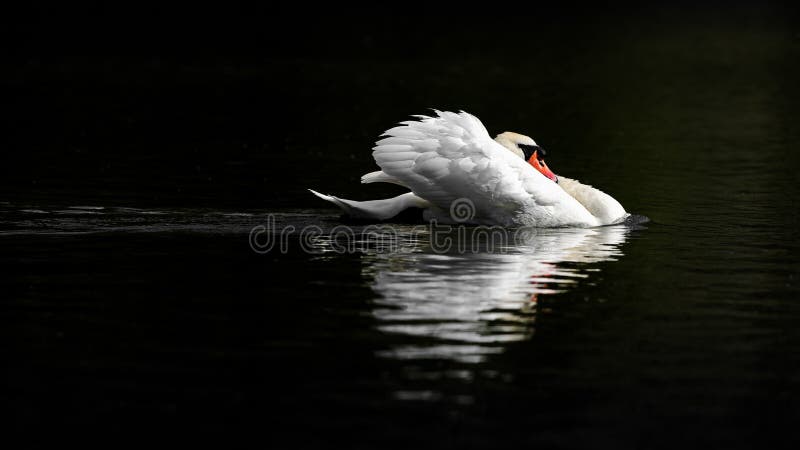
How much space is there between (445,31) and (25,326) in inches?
2136

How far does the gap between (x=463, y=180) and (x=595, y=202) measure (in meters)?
2.24

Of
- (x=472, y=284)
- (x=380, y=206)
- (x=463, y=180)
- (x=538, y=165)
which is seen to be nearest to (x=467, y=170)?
(x=463, y=180)

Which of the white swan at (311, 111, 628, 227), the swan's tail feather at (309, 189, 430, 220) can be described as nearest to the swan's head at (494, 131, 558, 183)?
the white swan at (311, 111, 628, 227)

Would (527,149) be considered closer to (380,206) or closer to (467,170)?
(467,170)

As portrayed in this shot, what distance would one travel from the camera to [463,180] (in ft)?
55.0

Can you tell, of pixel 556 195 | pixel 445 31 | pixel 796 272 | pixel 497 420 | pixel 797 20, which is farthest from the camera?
pixel 797 20

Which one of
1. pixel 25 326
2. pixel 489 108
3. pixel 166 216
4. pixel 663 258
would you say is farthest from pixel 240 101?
pixel 25 326

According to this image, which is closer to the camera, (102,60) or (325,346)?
(325,346)

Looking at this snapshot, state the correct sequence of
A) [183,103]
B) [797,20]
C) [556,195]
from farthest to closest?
[797,20] → [183,103] → [556,195]

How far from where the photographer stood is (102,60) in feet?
158

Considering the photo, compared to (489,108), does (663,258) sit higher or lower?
lower

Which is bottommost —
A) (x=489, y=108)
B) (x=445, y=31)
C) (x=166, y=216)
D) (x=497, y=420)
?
(x=497, y=420)

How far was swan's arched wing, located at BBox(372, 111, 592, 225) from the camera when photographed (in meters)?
16.8

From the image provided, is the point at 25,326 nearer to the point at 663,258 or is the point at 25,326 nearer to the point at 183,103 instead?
the point at 663,258
